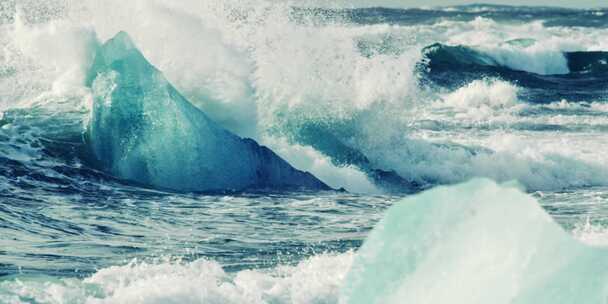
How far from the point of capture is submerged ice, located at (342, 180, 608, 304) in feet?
11.7

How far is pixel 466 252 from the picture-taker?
3635 millimetres

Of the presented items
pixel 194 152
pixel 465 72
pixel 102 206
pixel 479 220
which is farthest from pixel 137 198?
pixel 465 72

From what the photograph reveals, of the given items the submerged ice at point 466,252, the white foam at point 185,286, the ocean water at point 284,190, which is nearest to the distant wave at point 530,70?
the ocean water at point 284,190

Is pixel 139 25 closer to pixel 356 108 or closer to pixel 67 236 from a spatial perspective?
pixel 356 108

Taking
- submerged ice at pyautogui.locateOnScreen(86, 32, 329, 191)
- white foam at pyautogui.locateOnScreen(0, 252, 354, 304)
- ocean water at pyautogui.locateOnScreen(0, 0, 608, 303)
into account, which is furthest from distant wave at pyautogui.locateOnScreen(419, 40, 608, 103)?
white foam at pyautogui.locateOnScreen(0, 252, 354, 304)

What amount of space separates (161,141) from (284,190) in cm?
156

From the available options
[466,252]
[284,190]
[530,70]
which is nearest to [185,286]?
[466,252]

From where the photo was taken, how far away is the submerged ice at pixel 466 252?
3.58 metres

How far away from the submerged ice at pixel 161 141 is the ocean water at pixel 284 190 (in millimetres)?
48

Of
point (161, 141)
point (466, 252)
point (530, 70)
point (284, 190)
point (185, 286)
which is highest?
point (530, 70)

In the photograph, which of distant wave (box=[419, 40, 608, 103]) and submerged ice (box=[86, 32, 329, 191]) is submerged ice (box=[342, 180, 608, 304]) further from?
distant wave (box=[419, 40, 608, 103])

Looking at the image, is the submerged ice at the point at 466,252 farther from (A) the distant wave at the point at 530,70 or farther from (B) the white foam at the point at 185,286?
(A) the distant wave at the point at 530,70

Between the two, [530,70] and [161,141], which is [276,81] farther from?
[530,70]

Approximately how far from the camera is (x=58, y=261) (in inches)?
278
